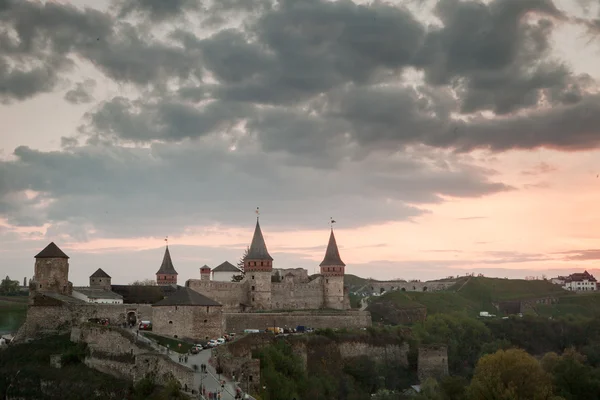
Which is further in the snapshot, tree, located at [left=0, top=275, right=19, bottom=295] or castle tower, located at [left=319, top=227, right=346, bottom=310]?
tree, located at [left=0, top=275, right=19, bottom=295]

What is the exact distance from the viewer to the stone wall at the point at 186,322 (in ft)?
187

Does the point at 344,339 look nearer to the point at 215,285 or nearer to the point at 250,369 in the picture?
the point at 215,285

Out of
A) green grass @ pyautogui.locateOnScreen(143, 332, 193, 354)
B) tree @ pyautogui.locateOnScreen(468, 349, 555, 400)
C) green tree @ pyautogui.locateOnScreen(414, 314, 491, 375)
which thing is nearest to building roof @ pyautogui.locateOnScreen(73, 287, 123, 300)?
green grass @ pyautogui.locateOnScreen(143, 332, 193, 354)

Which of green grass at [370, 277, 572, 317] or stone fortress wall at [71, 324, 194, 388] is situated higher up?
green grass at [370, 277, 572, 317]

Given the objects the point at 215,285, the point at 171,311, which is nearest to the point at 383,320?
the point at 215,285

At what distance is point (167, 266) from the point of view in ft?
314

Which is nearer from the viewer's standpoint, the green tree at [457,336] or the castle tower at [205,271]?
the green tree at [457,336]

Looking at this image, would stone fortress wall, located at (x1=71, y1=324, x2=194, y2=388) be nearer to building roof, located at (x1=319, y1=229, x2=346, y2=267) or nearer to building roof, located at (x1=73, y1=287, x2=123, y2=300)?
building roof, located at (x1=73, y1=287, x2=123, y2=300)

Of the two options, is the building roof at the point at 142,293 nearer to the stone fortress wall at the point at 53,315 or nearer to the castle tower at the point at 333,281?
the stone fortress wall at the point at 53,315

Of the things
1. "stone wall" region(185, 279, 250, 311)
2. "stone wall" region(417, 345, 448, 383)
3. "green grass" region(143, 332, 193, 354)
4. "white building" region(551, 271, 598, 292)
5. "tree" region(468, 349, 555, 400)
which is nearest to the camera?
"green grass" region(143, 332, 193, 354)

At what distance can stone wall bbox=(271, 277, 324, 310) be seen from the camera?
79812 mm

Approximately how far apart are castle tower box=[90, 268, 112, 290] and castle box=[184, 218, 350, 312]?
40.8ft

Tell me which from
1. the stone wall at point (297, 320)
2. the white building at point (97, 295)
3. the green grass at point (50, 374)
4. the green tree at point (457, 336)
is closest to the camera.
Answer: the green grass at point (50, 374)

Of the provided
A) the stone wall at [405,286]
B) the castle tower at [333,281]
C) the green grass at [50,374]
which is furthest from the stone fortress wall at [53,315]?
the stone wall at [405,286]
